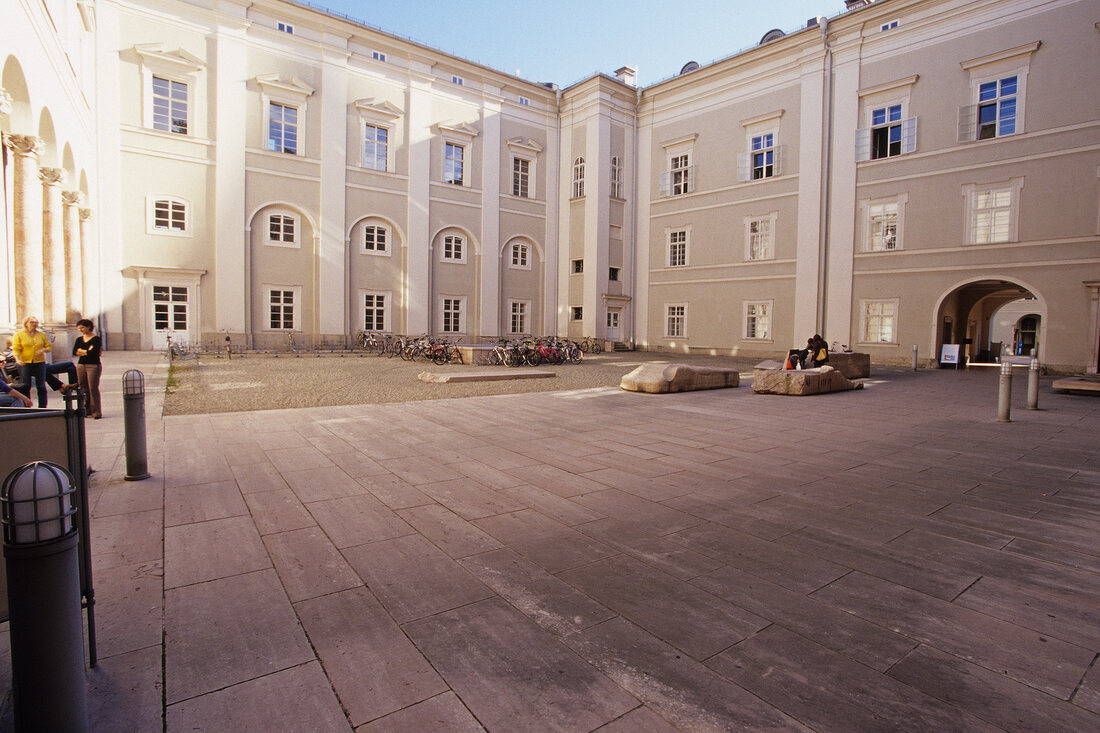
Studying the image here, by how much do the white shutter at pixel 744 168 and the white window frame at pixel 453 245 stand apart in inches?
572

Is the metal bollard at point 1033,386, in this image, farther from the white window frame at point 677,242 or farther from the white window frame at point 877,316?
the white window frame at point 677,242

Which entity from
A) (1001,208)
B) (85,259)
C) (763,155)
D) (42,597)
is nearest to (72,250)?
(85,259)

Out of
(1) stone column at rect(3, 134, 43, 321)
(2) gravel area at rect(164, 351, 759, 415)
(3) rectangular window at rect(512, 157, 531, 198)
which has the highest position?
(3) rectangular window at rect(512, 157, 531, 198)

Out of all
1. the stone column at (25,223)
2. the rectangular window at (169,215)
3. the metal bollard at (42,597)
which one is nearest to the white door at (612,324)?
the rectangular window at (169,215)

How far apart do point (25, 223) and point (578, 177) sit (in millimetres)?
26070

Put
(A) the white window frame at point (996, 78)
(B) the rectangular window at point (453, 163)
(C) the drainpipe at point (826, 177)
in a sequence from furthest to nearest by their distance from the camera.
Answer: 1. (B) the rectangular window at point (453, 163)
2. (C) the drainpipe at point (826, 177)
3. (A) the white window frame at point (996, 78)

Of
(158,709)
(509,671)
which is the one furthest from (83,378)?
(509,671)

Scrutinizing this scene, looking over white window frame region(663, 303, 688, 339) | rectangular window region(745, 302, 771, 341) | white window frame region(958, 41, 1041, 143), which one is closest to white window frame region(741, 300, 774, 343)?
rectangular window region(745, 302, 771, 341)

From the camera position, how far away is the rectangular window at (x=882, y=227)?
23.9 metres

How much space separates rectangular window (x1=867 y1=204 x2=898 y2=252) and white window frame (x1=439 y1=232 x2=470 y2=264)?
64.3 feet

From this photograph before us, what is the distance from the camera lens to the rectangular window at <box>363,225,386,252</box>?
28.9 meters

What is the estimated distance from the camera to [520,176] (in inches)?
1337

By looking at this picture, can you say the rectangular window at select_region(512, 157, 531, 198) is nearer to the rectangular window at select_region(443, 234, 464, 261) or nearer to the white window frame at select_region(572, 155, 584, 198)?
the white window frame at select_region(572, 155, 584, 198)

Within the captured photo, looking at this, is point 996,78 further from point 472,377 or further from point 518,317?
point 518,317
